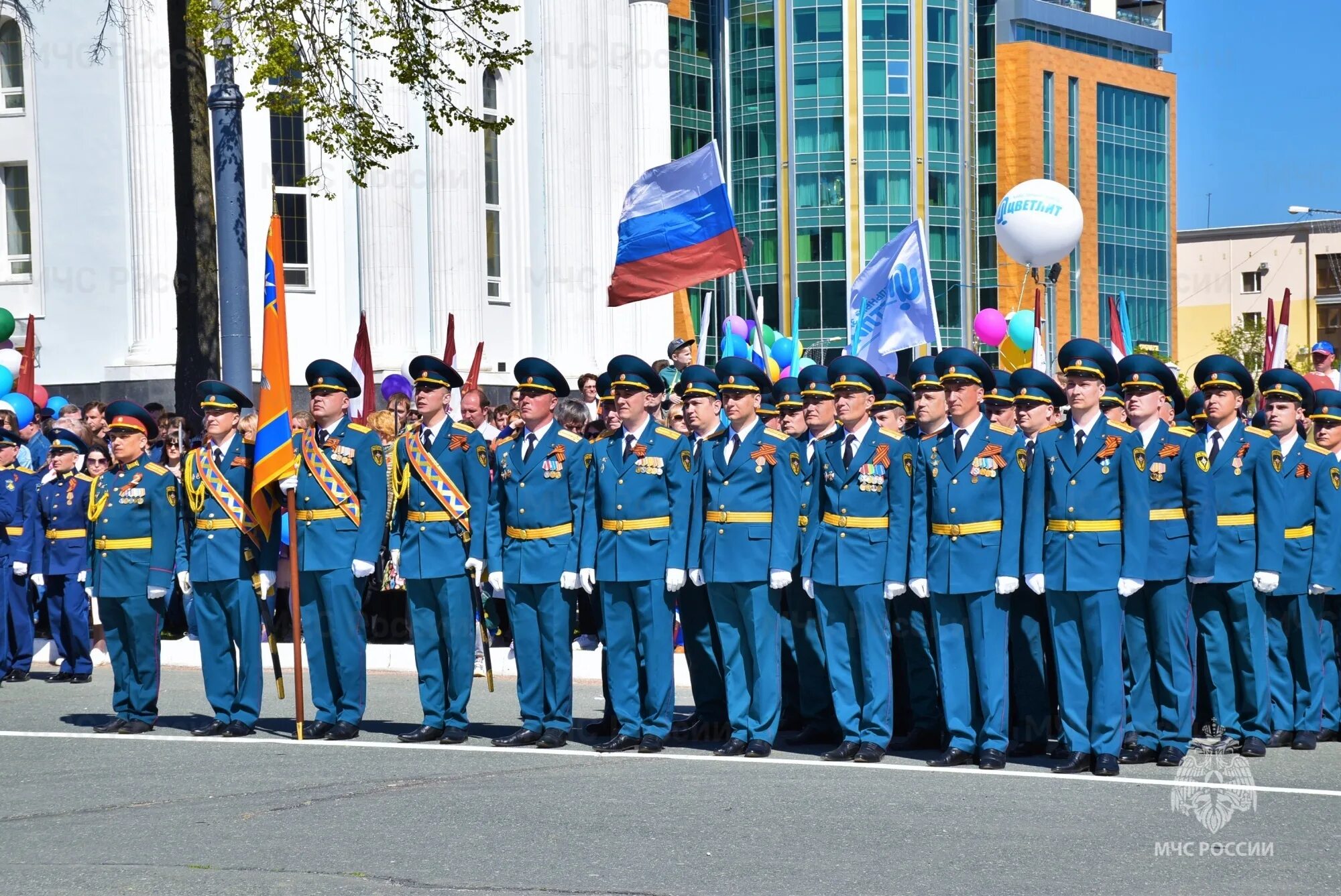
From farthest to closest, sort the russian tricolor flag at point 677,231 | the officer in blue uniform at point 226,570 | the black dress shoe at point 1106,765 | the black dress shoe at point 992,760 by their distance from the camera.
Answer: the russian tricolor flag at point 677,231 → the officer in blue uniform at point 226,570 → the black dress shoe at point 992,760 → the black dress shoe at point 1106,765

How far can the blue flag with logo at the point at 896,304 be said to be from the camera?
1661 cm

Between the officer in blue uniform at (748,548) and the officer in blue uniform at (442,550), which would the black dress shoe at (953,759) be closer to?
the officer in blue uniform at (748,548)

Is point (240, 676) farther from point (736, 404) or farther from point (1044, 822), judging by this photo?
point (1044, 822)

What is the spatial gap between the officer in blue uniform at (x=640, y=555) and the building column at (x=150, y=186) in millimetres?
22177

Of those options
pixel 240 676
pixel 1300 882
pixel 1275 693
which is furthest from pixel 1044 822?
pixel 240 676

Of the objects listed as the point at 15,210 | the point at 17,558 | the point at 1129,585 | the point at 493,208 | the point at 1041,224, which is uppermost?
the point at 493,208

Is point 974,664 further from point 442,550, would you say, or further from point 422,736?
point 422,736

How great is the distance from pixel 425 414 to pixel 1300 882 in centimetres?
565

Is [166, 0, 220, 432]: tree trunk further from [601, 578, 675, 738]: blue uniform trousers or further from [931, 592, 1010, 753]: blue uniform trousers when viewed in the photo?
[931, 592, 1010, 753]: blue uniform trousers

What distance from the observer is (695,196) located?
15516 millimetres

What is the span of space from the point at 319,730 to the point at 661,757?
2.08 meters

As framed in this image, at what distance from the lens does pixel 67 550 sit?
14422 mm

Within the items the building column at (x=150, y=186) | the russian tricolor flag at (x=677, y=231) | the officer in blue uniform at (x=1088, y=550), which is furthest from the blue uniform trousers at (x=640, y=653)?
the building column at (x=150, y=186)

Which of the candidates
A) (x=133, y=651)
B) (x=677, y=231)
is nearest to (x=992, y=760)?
(x=133, y=651)
